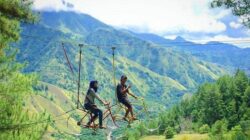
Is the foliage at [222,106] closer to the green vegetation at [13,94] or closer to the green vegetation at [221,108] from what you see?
the green vegetation at [221,108]

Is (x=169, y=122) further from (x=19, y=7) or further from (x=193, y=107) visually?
(x=19, y=7)

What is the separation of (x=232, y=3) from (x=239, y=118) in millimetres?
125920

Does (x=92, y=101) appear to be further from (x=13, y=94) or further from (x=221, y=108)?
(x=221, y=108)

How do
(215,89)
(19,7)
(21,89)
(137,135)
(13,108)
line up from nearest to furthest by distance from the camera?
(19,7) → (21,89) → (13,108) → (215,89) → (137,135)

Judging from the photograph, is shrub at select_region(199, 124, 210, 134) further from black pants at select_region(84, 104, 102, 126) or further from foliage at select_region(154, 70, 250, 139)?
black pants at select_region(84, 104, 102, 126)

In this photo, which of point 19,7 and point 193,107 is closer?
point 19,7

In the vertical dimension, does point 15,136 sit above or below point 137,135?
above

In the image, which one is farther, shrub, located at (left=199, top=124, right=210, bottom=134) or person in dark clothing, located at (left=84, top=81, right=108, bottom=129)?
shrub, located at (left=199, top=124, right=210, bottom=134)

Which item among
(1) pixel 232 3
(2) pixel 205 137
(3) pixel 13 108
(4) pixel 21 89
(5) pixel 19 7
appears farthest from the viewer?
(2) pixel 205 137

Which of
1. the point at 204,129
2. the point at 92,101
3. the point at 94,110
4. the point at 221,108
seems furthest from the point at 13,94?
the point at 221,108

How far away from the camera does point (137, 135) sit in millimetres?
181375

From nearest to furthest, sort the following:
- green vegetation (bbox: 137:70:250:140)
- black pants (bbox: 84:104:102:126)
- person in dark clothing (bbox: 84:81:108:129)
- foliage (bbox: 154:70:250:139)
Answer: person in dark clothing (bbox: 84:81:108:129) → black pants (bbox: 84:104:102:126) → green vegetation (bbox: 137:70:250:140) → foliage (bbox: 154:70:250:139)

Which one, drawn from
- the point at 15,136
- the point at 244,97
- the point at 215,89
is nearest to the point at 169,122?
the point at 215,89

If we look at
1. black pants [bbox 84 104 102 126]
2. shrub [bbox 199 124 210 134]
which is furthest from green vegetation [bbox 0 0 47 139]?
shrub [bbox 199 124 210 134]
